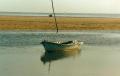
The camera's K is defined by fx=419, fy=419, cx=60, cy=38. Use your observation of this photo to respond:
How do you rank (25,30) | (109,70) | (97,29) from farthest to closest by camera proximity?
(97,29) → (25,30) → (109,70)

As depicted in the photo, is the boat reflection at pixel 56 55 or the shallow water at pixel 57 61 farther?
the boat reflection at pixel 56 55

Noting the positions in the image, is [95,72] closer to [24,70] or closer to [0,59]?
[24,70]

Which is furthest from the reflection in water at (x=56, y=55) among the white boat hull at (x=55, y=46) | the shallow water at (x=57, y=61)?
the white boat hull at (x=55, y=46)

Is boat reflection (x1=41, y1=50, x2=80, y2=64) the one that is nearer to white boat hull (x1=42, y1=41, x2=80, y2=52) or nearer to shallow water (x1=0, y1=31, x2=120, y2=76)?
shallow water (x1=0, y1=31, x2=120, y2=76)

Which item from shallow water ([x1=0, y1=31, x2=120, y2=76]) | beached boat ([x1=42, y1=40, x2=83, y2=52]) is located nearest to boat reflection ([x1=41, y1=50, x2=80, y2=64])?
shallow water ([x1=0, y1=31, x2=120, y2=76])

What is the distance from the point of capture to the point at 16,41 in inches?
2083

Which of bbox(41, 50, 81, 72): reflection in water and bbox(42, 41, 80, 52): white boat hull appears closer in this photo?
bbox(41, 50, 81, 72): reflection in water

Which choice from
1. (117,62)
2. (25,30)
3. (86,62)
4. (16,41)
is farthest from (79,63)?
(25,30)

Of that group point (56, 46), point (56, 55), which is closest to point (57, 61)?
point (56, 55)

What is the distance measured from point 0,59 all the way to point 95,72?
31.2ft

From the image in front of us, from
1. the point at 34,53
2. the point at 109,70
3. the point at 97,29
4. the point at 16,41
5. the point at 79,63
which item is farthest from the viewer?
the point at 97,29

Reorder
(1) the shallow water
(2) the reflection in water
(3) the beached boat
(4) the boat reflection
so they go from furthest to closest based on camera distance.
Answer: (3) the beached boat → (4) the boat reflection → (2) the reflection in water → (1) the shallow water

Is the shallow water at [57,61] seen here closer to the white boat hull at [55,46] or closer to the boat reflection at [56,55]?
the boat reflection at [56,55]

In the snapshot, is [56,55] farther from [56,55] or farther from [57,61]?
[57,61]
